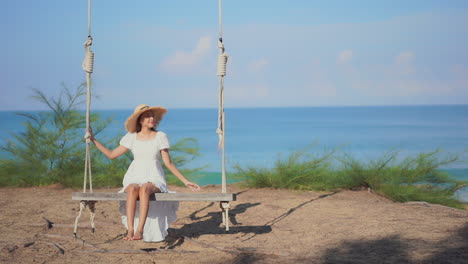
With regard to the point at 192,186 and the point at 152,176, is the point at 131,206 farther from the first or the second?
the point at 192,186

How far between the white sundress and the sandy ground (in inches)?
6.0

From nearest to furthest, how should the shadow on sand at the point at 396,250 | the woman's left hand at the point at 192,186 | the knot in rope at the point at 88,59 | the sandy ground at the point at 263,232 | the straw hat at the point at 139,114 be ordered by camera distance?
the shadow on sand at the point at 396,250
the sandy ground at the point at 263,232
the woman's left hand at the point at 192,186
the straw hat at the point at 139,114
the knot in rope at the point at 88,59

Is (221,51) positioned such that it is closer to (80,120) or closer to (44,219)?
(44,219)

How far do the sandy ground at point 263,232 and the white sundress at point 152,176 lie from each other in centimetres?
15

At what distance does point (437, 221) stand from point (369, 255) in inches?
58.4

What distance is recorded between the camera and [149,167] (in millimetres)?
4867

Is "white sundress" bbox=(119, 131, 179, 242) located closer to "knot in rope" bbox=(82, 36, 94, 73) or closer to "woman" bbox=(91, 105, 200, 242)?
"woman" bbox=(91, 105, 200, 242)

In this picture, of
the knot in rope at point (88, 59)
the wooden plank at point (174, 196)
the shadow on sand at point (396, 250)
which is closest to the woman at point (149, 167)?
the wooden plank at point (174, 196)

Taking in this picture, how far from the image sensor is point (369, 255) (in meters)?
4.53

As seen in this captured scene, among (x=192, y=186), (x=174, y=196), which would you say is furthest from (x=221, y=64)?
(x=174, y=196)

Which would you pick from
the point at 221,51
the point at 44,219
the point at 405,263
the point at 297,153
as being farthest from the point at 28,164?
the point at 405,263

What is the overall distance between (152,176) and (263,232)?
129cm

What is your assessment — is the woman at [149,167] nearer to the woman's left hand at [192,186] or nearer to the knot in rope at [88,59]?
the woman's left hand at [192,186]

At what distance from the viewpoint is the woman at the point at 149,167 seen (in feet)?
15.7
